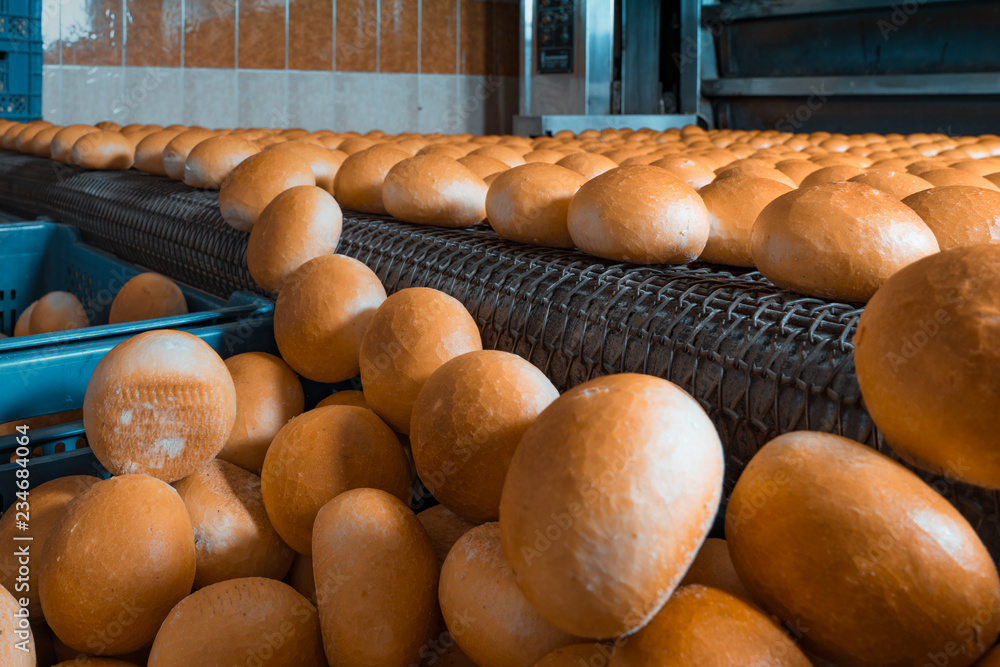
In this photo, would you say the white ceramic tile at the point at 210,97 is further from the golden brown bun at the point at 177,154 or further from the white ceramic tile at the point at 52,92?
the golden brown bun at the point at 177,154

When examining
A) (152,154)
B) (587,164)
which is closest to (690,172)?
(587,164)

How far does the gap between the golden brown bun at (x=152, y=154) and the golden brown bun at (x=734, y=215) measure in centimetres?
124

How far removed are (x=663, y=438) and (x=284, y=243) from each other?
66cm

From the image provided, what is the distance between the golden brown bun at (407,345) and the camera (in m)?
0.69

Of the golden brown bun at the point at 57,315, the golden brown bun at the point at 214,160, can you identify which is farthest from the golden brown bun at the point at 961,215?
the golden brown bun at the point at 57,315

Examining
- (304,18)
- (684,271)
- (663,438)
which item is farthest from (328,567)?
(304,18)

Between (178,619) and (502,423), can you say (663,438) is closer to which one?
(502,423)

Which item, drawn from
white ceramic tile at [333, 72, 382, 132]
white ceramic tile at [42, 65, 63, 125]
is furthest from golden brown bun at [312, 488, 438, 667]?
white ceramic tile at [333, 72, 382, 132]

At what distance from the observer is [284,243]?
94 centimetres

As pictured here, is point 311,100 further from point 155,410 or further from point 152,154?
point 155,410

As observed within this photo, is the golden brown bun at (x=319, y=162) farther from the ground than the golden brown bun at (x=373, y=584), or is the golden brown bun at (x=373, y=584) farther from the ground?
the golden brown bun at (x=319, y=162)

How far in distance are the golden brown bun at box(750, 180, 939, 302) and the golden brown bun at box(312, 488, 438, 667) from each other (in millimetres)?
355

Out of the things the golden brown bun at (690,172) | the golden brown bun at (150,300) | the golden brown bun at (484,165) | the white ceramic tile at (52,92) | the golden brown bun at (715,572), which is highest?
the white ceramic tile at (52,92)

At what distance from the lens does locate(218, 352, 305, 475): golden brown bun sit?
0.78 m
